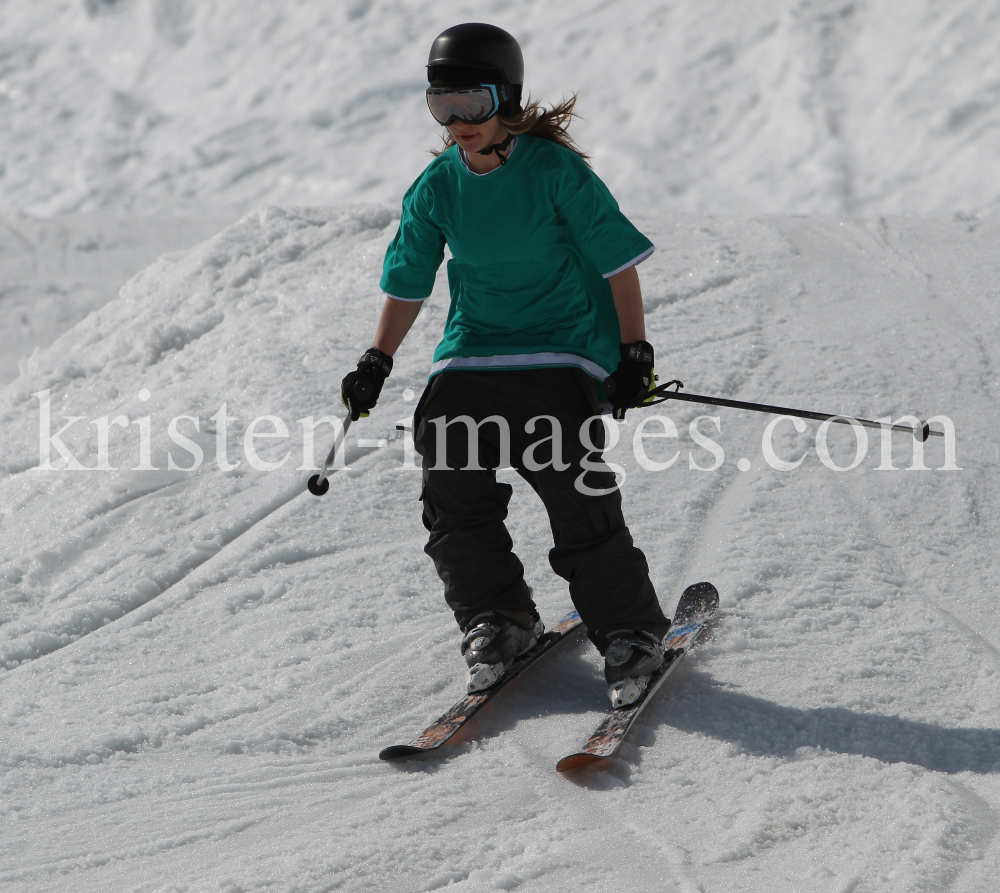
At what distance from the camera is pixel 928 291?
5.54 m

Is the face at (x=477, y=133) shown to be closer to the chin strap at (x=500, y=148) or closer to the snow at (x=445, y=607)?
the chin strap at (x=500, y=148)

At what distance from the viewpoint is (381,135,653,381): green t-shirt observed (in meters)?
2.46

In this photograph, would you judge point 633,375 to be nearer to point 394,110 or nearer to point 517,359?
point 517,359

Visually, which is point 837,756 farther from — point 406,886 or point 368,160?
point 368,160

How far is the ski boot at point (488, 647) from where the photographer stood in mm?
2623

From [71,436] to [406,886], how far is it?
3.52 metres

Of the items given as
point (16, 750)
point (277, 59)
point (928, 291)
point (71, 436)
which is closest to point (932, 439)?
point (928, 291)

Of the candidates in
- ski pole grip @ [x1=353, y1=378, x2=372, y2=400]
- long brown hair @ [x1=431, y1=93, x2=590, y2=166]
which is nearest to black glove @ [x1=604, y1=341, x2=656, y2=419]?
long brown hair @ [x1=431, y1=93, x2=590, y2=166]

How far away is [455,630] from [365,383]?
34.8 inches

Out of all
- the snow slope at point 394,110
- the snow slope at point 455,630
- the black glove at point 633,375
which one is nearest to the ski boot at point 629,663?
the snow slope at point 455,630

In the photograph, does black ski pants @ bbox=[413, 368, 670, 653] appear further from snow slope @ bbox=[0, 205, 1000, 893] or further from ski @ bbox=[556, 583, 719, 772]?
snow slope @ bbox=[0, 205, 1000, 893]

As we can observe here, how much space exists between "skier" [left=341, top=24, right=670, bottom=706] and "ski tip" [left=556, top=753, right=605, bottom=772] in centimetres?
26

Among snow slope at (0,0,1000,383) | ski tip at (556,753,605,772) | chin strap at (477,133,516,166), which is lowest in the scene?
ski tip at (556,753,605,772)

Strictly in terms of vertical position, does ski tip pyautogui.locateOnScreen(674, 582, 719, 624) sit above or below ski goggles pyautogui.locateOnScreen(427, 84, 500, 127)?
below
